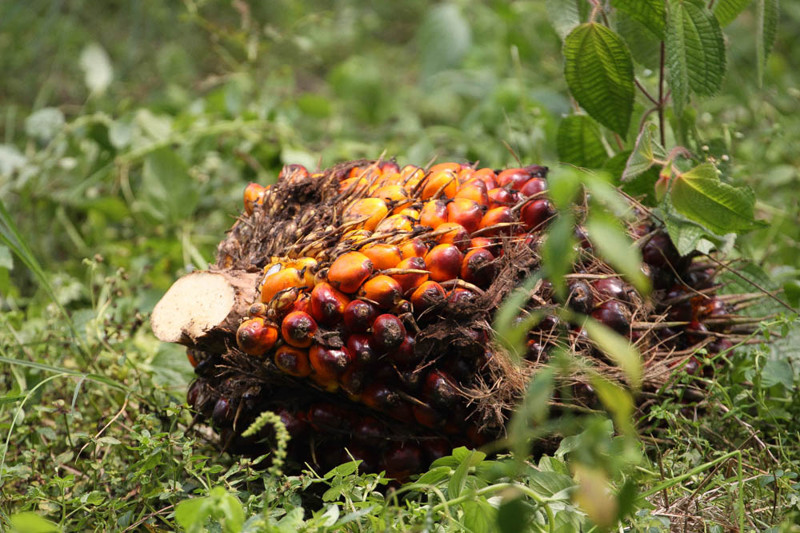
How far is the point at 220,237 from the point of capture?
2.73 meters

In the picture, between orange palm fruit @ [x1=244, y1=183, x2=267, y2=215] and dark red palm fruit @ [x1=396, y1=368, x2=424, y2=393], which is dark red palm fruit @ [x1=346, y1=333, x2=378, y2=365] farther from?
orange palm fruit @ [x1=244, y1=183, x2=267, y2=215]

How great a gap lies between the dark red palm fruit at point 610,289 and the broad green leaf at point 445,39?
7.75 ft

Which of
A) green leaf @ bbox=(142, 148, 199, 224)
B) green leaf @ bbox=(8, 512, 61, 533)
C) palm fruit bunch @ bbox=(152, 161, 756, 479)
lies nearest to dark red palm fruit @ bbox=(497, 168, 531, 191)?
palm fruit bunch @ bbox=(152, 161, 756, 479)

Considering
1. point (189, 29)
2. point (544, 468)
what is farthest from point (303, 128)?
point (544, 468)

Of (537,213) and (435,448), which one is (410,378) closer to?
(435,448)

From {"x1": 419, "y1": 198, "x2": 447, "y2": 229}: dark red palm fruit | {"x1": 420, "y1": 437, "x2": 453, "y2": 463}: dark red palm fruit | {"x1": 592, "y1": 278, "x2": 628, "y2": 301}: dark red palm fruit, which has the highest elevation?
{"x1": 419, "y1": 198, "x2": 447, "y2": 229}: dark red palm fruit

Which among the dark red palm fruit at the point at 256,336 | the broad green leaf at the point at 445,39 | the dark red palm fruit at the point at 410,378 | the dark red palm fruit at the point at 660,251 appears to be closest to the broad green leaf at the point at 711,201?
the dark red palm fruit at the point at 660,251

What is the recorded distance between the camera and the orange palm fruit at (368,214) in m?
1.54

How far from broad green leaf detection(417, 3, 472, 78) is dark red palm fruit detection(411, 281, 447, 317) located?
7.98 feet

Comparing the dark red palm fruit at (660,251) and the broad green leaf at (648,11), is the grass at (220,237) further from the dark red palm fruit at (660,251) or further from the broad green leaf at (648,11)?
the broad green leaf at (648,11)

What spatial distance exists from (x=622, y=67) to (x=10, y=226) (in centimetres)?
143

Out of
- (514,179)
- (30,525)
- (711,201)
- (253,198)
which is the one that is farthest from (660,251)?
(30,525)

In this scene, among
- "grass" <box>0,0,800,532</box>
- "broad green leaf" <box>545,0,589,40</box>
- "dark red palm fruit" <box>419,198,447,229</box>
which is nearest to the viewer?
"grass" <box>0,0,800,532</box>

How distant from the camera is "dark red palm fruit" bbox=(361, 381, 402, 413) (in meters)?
1.43
